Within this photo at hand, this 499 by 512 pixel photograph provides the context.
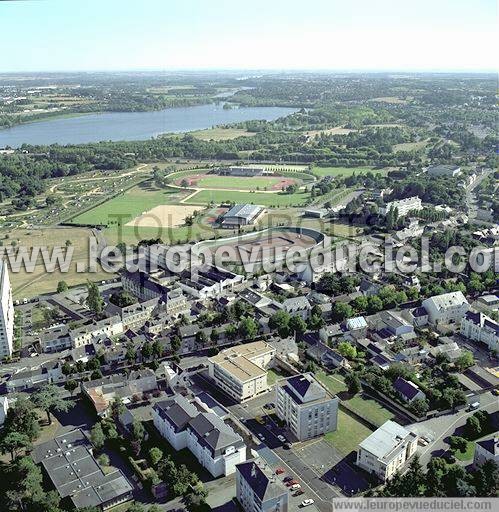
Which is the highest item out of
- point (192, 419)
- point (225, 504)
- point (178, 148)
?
A: point (178, 148)

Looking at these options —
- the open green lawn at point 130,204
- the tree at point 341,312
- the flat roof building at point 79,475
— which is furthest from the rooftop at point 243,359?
the open green lawn at point 130,204

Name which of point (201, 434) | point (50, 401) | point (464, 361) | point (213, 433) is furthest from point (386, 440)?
point (50, 401)

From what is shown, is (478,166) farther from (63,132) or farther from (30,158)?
(63,132)

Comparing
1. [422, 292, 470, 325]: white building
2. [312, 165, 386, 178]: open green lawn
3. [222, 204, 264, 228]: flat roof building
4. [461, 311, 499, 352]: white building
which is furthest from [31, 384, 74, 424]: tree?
[312, 165, 386, 178]: open green lawn

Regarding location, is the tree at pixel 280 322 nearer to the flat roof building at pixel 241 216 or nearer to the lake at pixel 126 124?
the flat roof building at pixel 241 216

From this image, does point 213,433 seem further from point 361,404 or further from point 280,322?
point 280,322

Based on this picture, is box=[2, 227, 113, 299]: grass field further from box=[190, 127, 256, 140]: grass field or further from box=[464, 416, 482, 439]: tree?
box=[190, 127, 256, 140]: grass field

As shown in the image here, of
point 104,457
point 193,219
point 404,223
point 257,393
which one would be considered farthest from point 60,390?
point 404,223
